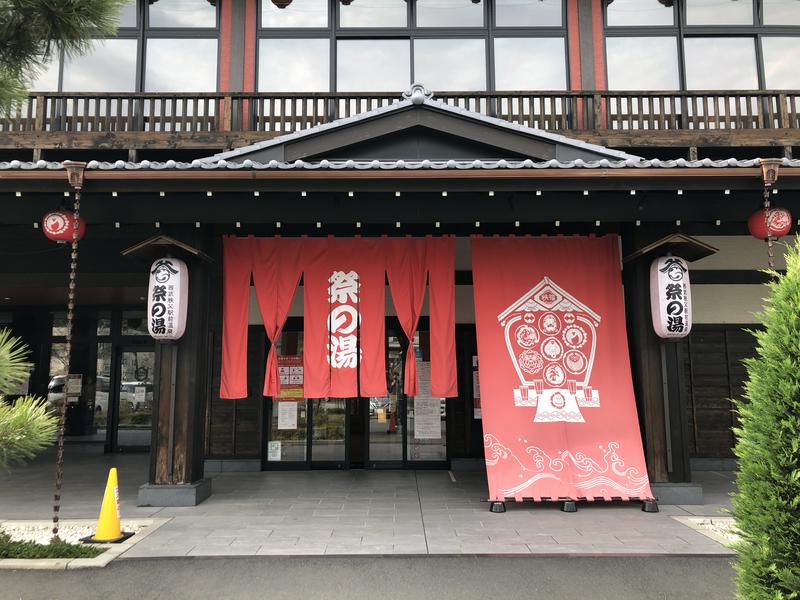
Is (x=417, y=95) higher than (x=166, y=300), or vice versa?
(x=417, y=95)

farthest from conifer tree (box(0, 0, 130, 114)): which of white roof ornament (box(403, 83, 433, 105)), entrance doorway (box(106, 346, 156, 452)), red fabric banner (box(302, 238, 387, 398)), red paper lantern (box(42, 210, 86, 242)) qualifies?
entrance doorway (box(106, 346, 156, 452))

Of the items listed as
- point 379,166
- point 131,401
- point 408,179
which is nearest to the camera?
point 379,166

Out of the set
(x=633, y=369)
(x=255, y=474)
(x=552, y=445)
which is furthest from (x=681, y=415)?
(x=255, y=474)

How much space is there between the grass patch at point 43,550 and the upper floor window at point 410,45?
29.3 feet

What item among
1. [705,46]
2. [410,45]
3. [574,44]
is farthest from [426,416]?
[705,46]

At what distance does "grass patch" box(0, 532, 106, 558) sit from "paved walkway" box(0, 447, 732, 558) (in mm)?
437

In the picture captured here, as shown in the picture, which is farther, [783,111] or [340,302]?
[783,111]

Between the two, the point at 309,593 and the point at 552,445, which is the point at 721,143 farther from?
the point at 309,593

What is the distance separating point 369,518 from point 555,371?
130 inches

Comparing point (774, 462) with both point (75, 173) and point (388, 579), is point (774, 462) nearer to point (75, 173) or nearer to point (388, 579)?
point (388, 579)

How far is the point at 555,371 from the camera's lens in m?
7.47

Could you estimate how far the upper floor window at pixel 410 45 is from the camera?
10.9 meters

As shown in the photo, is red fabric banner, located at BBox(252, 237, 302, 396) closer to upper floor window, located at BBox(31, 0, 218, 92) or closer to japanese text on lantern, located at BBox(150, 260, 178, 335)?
japanese text on lantern, located at BBox(150, 260, 178, 335)

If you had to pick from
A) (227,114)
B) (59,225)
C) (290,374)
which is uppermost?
(227,114)
